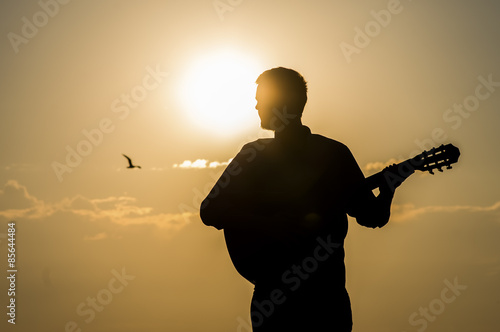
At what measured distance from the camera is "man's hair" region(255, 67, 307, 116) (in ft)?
13.5

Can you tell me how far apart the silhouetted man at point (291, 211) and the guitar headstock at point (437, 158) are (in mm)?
896

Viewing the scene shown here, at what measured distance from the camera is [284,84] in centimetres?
412

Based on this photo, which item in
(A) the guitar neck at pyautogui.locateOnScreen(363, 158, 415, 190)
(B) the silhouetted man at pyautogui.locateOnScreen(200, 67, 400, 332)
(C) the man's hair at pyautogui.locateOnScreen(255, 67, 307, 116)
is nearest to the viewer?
(B) the silhouetted man at pyautogui.locateOnScreen(200, 67, 400, 332)

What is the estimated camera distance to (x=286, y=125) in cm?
418

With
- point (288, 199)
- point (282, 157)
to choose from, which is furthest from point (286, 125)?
point (288, 199)

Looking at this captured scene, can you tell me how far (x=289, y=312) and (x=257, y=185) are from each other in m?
0.90

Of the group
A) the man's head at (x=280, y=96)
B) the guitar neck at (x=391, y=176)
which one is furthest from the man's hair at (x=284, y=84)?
the guitar neck at (x=391, y=176)

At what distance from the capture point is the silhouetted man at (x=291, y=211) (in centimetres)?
396

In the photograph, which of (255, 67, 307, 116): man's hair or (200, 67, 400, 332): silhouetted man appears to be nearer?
(200, 67, 400, 332): silhouetted man

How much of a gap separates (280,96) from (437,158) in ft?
5.74

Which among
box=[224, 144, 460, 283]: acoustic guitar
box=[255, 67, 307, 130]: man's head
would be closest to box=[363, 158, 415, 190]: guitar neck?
box=[224, 144, 460, 283]: acoustic guitar

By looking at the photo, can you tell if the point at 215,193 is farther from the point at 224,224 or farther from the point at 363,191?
the point at 363,191

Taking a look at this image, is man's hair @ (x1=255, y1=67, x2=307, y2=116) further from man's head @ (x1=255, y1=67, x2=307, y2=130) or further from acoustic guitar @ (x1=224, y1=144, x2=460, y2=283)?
acoustic guitar @ (x1=224, y1=144, x2=460, y2=283)

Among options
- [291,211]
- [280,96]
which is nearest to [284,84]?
[280,96]
